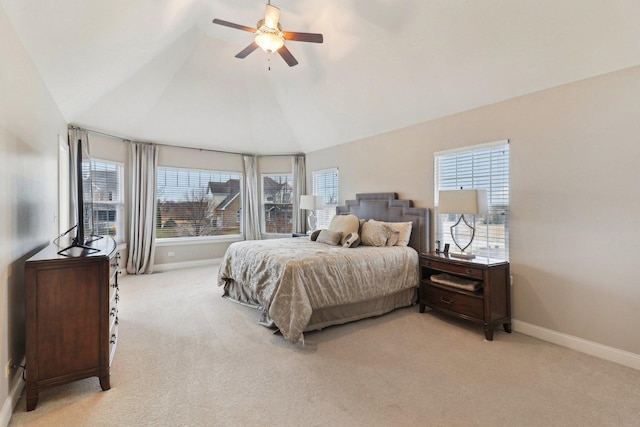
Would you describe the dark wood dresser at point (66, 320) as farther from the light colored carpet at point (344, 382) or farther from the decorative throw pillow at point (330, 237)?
the decorative throw pillow at point (330, 237)

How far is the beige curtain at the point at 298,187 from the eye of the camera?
673cm

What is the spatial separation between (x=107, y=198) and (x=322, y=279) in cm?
448

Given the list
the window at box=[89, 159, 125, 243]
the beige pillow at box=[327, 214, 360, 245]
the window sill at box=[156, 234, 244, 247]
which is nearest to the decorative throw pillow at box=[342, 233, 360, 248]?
the beige pillow at box=[327, 214, 360, 245]

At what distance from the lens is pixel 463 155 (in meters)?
3.72

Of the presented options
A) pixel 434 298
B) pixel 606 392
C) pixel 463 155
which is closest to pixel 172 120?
pixel 463 155

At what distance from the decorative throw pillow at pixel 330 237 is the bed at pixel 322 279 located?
70 millimetres

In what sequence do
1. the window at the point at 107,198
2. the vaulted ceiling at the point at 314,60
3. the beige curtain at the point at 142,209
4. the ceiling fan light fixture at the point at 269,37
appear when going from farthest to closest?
the beige curtain at the point at 142,209
the window at the point at 107,198
the ceiling fan light fixture at the point at 269,37
the vaulted ceiling at the point at 314,60

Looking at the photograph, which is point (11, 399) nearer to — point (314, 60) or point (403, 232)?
point (403, 232)

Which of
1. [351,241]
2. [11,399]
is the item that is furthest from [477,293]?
[11,399]

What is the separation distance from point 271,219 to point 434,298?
175 inches

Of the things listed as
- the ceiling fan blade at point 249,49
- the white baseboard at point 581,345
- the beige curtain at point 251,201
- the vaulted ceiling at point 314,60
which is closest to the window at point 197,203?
the beige curtain at point 251,201

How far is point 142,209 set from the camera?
18.2 ft

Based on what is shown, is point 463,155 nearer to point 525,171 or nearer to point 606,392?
point 525,171

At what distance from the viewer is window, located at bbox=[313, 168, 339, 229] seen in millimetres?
5971
